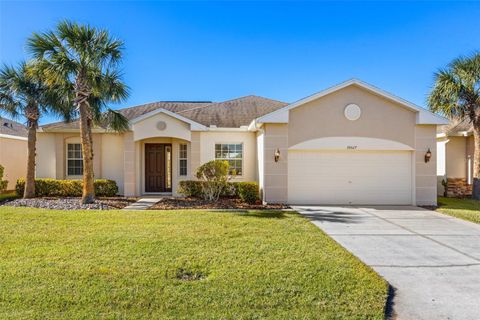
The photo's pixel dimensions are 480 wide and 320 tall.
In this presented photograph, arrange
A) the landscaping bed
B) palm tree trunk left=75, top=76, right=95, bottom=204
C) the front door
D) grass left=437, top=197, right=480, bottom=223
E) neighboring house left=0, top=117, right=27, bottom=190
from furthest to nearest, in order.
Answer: neighboring house left=0, top=117, right=27, bottom=190, the front door, palm tree trunk left=75, top=76, right=95, bottom=204, the landscaping bed, grass left=437, top=197, right=480, bottom=223

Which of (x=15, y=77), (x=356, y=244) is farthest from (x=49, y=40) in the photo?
(x=356, y=244)

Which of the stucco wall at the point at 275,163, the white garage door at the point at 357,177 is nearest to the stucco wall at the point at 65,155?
the stucco wall at the point at 275,163

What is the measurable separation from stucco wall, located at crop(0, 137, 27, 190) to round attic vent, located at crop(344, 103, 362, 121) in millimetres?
18422

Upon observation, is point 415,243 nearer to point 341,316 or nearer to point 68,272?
point 341,316

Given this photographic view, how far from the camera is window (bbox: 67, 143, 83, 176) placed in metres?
15.2

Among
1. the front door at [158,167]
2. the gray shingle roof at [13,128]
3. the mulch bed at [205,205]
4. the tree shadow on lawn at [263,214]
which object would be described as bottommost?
the tree shadow on lawn at [263,214]

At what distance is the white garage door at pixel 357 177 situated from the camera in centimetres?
1254

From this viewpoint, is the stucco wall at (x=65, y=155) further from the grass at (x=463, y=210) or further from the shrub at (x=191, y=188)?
the grass at (x=463, y=210)

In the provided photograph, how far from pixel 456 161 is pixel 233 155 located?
40.5 ft

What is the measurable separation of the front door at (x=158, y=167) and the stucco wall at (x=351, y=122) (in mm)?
6818

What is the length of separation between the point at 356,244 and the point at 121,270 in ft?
16.5

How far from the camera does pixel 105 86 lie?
11695mm

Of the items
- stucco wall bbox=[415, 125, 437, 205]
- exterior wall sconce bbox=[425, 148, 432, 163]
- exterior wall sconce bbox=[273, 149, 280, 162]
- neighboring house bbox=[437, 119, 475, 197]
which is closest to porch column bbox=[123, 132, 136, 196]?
exterior wall sconce bbox=[273, 149, 280, 162]

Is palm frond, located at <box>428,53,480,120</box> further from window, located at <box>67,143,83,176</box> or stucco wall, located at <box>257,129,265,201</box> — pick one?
window, located at <box>67,143,83,176</box>
